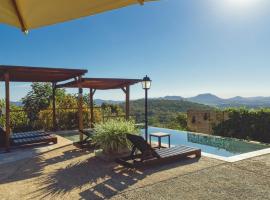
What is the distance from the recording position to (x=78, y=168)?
19.4ft

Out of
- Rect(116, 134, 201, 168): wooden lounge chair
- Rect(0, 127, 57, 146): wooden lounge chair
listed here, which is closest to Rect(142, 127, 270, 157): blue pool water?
Rect(116, 134, 201, 168): wooden lounge chair

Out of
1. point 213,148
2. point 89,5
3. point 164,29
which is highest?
point 164,29

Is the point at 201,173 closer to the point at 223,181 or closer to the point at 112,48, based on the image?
the point at 223,181

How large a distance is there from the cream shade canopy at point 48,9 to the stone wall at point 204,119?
11.6m

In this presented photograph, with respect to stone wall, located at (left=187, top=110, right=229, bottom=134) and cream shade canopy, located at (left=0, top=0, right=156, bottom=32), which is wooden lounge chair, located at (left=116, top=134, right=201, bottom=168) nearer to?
cream shade canopy, located at (left=0, top=0, right=156, bottom=32)

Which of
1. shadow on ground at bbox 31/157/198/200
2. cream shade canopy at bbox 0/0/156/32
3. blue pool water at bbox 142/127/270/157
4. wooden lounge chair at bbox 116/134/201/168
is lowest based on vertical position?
blue pool water at bbox 142/127/270/157

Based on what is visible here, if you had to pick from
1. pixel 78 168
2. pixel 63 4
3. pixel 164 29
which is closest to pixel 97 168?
pixel 78 168

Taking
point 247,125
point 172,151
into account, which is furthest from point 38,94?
point 172,151

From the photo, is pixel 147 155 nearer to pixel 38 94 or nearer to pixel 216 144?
pixel 216 144

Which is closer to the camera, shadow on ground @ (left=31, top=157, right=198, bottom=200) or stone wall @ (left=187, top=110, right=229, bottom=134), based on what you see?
shadow on ground @ (left=31, top=157, right=198, bottom=200)

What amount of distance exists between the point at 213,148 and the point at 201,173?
399 cm

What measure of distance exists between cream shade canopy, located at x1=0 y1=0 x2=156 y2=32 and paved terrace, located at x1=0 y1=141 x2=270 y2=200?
306 centimetres

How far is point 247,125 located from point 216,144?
2.75 metres

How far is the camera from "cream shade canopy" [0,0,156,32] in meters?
1.81
